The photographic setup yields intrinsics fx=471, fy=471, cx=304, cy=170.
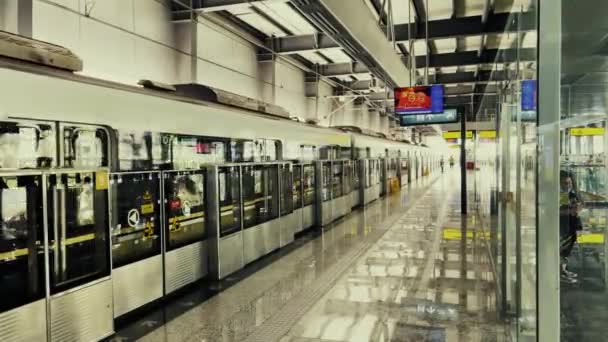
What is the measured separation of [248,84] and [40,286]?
325 inches

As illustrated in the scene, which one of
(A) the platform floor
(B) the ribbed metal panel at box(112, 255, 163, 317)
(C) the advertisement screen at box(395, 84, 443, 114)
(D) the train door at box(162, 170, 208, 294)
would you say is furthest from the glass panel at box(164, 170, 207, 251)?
(C) the advertisement screen at box(395, 84, 443, 114)

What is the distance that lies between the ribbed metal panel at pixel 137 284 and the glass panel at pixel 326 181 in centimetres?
734

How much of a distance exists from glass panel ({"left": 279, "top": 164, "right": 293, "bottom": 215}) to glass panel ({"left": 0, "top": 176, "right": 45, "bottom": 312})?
6003 mm

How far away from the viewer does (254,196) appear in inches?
337

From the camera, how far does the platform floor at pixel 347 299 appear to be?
4.92m

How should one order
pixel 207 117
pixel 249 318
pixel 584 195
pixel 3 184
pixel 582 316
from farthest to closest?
pixel 207 117 < pixel 249 318 < pixel 3 184 < pixel 582 316 < pixel 584 195

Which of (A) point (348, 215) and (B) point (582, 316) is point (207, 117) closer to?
(B) point (582, 316)

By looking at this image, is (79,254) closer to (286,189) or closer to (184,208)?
(184,208)

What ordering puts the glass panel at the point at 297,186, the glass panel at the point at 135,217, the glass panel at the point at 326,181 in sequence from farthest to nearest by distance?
1. the glass panel at the point at 326,181
2. the glass panel at the point at 297,186
3. the glass panel at the point at 135,217

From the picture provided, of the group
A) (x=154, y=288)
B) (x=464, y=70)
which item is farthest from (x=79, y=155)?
(x=464, y=70)

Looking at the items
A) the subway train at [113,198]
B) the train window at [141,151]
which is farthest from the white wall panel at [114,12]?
the train window at [141,151]

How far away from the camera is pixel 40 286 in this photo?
4.02 metres

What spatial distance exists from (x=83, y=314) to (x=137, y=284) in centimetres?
107

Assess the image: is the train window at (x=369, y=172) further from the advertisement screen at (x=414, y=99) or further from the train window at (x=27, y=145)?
the train window at (x=27, y=145)
